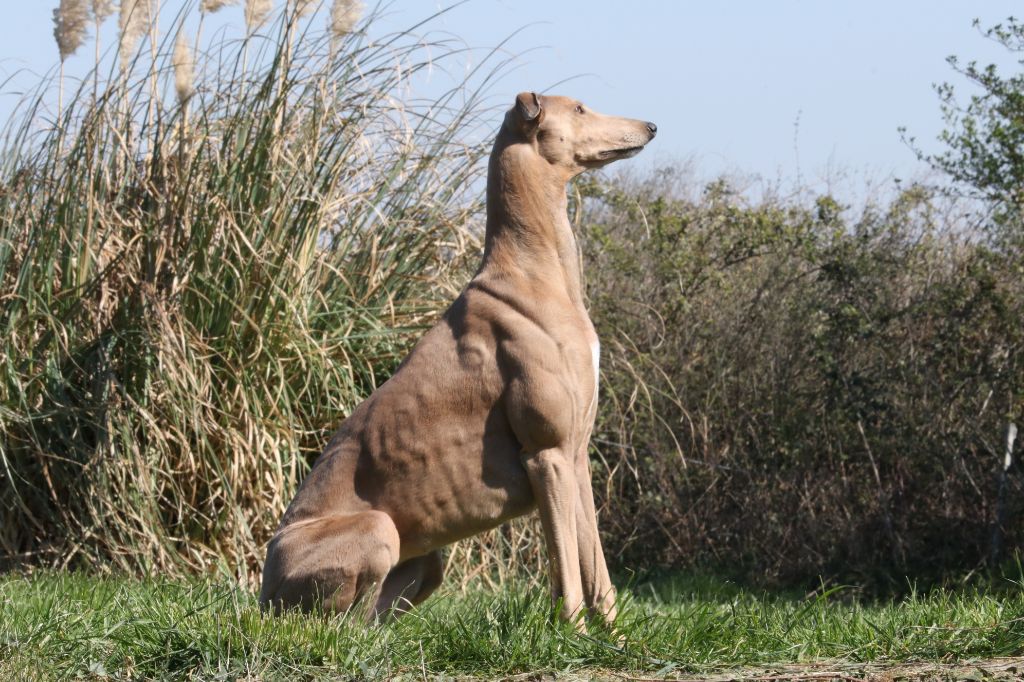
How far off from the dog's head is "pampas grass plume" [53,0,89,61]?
3455 millimetres

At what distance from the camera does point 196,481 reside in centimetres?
638

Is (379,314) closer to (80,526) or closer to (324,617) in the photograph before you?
(80,526)

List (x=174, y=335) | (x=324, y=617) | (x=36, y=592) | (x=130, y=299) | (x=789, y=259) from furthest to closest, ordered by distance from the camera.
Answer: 1. (x=789, y=259)
2. (x=130, y=299)
3. (x=174, y=335)
4. (x=36, y=592)
5. (x=324, y=617)

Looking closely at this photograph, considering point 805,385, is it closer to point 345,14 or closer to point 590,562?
point 345,14

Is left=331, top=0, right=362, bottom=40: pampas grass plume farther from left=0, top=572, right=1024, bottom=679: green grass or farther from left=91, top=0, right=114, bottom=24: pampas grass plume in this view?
left=0, top=572, right=1024, bottom=679: green grass

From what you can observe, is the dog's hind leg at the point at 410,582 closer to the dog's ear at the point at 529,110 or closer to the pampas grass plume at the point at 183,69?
the dog's ear at the point at 529,110

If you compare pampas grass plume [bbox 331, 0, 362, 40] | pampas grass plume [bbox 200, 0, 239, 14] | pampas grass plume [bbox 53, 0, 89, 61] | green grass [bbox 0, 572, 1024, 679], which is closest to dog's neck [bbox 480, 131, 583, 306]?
green grass [bbox 0, 572, 1024, 679]

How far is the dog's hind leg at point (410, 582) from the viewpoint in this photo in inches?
178

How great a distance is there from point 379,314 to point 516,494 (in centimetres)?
263

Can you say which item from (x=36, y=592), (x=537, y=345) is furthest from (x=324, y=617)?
(x=36, y=592)

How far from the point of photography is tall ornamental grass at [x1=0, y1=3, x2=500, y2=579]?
6242 mm

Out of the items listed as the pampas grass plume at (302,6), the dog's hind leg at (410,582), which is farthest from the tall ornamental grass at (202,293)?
the dog's hind leg at (410,582)

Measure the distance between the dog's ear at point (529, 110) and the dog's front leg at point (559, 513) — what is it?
1.19m

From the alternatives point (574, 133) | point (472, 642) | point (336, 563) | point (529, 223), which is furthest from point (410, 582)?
point (574, 133)
